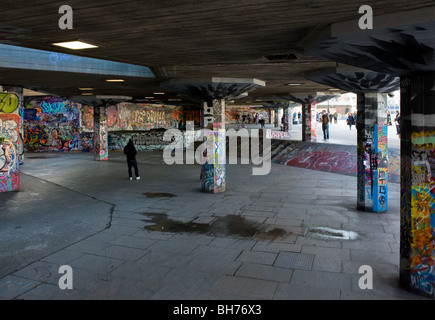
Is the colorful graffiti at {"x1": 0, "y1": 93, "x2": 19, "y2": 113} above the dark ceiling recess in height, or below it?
below

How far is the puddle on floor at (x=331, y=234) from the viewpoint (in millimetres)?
8062

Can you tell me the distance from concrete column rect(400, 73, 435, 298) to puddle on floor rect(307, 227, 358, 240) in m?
2.43

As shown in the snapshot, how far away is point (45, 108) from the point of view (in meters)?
30.1

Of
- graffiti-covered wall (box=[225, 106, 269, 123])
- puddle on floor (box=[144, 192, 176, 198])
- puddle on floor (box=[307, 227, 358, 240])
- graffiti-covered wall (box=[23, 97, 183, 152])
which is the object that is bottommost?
puddle on floor (box=[307, 227, 358, 240])

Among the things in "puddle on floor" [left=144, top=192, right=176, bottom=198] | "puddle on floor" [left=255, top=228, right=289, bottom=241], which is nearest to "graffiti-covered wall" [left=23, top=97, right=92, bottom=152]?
"puddle on floor" [left=144, top=192, right=176, bottom=198]

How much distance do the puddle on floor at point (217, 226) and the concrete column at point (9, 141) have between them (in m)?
7.37

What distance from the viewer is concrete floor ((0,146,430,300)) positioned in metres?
5.56

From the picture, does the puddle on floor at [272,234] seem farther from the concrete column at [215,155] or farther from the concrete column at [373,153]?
the concrete column at [215,155]

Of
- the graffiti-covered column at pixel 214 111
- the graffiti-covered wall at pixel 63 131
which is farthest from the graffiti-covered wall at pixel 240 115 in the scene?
the graffiti-covered column at pixel 214 111

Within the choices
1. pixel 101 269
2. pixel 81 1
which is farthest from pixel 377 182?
pixel 81 1

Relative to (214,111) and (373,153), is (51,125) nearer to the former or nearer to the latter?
(214,111)

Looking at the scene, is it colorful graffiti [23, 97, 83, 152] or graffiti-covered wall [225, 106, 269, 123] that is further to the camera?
graffiti-covered wall [225, 106, 269, 123]

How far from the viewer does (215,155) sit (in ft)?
44.2
